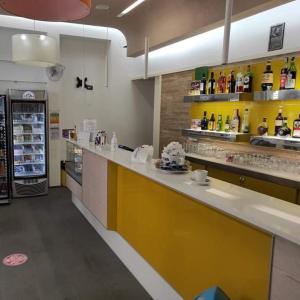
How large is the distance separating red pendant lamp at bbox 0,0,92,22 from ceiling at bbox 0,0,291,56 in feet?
7.54

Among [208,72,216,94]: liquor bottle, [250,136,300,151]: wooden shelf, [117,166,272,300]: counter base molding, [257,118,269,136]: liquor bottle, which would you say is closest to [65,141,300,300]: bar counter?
[117,166,272,300]: counter base molding

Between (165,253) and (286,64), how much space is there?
2579mm

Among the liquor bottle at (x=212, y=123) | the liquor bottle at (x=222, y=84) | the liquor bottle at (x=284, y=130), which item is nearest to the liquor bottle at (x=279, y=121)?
the liquor bottle at (x=284, y=130)

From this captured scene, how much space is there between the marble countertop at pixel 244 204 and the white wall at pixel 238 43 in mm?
2033

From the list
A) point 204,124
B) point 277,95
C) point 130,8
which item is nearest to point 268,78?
point 277,95

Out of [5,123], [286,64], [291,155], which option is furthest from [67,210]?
[286,64]

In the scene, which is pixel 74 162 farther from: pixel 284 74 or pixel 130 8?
pixel 284 74

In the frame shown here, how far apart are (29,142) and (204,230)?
16.2 ft

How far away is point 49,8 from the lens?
5.73ft

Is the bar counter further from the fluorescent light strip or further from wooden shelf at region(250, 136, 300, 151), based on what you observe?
the fluorescent light strip

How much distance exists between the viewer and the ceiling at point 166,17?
372 cm

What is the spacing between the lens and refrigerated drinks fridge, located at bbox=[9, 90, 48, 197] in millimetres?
5883

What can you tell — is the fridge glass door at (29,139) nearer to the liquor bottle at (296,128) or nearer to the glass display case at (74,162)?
the glass display case at (74,162)

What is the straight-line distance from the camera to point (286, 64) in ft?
12.0
